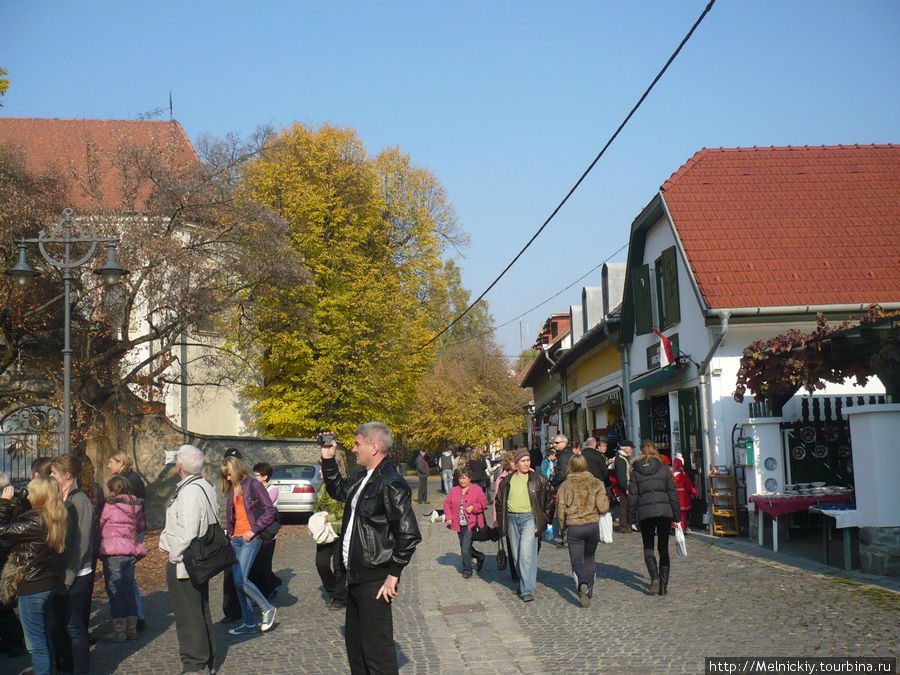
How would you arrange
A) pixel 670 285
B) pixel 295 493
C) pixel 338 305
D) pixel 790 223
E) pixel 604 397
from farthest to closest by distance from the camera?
pixel 338 305 < pixel 604 397 < pixel 295 493 < pixel 670 285 < pixel 790 223

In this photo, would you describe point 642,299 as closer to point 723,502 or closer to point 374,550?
point 723,502

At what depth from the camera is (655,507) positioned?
9758 millimetres

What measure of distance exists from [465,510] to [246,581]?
13.2ft

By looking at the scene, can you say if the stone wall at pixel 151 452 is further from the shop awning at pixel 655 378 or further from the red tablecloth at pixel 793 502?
the red tablecloth at pixel 793 502

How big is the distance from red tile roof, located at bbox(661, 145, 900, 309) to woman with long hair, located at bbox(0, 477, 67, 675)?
39.2ft

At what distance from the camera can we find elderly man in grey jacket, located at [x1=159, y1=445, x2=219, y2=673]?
6.89 metres

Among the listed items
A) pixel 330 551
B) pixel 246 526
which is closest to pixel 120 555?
pixel 246 526

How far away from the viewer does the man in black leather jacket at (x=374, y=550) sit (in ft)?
17.4

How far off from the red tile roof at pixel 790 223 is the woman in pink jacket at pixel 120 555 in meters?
10.7

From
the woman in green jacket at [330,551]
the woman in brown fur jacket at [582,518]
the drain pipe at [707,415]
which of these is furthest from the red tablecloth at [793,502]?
the woman in green jacket at [330,551]

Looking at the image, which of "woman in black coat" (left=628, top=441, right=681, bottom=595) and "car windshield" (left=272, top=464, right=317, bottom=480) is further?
"car windshield" (left=272, top=464, right=317, bottom=480)

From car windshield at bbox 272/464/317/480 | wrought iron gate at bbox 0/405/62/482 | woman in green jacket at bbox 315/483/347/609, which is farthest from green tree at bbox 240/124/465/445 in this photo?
woman in green jacket at bbox 315/483/347/609

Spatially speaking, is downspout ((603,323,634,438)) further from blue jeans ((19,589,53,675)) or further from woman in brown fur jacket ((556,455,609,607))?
blue jeans ((19,589,53,675))

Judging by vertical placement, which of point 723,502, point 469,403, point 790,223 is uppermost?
point 790,223
